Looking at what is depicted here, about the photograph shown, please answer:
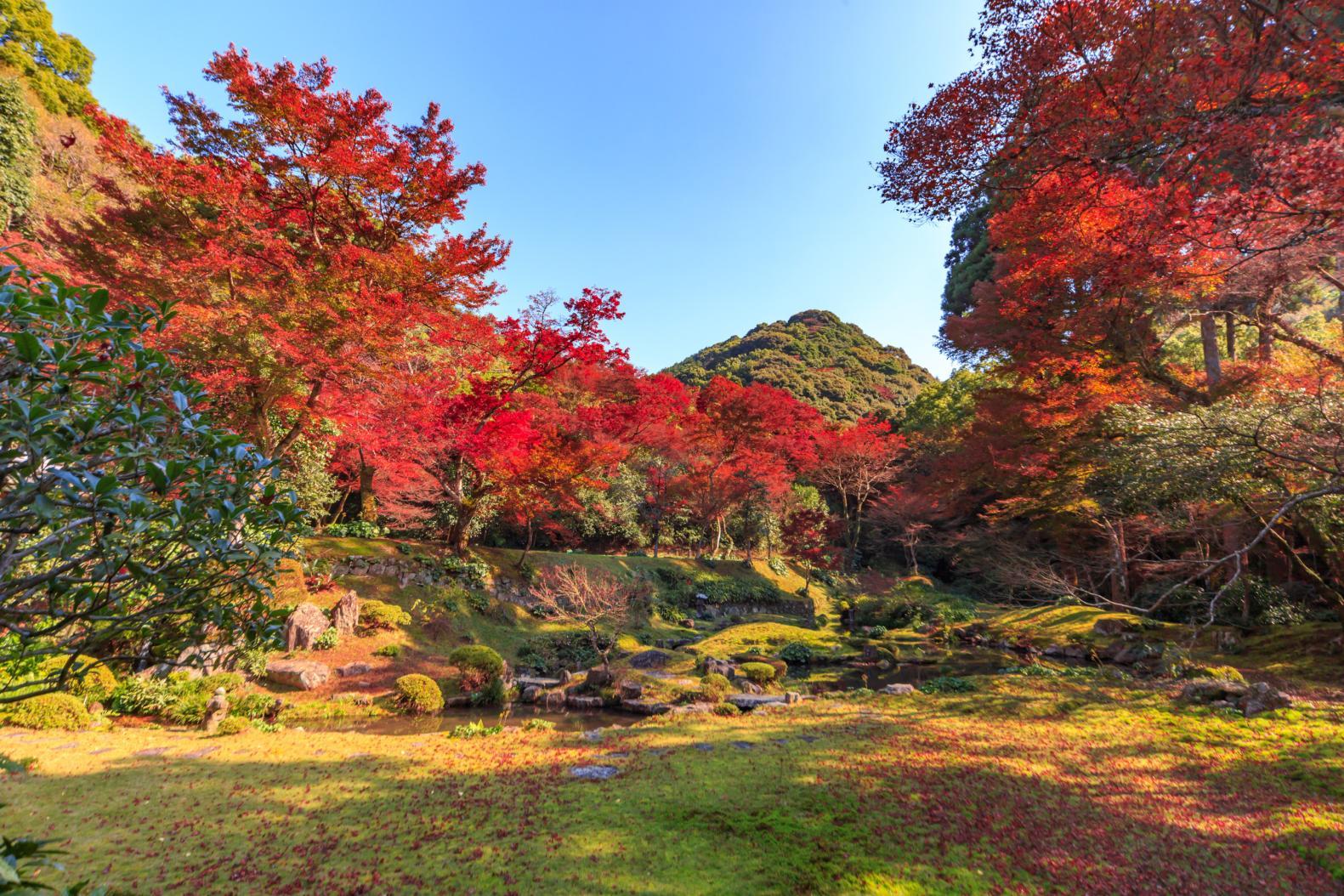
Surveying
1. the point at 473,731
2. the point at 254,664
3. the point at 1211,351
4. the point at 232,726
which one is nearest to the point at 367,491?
the point at 254,664

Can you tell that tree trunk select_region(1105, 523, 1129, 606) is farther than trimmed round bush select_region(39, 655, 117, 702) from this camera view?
Yes

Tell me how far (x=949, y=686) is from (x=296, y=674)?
1225cm

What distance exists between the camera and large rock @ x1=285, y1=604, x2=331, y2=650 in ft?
34.9

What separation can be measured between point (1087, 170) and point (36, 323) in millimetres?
7961

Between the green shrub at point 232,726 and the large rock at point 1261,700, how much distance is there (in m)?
13.9

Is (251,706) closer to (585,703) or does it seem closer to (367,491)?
(585,703)

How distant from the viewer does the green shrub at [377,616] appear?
11953mm

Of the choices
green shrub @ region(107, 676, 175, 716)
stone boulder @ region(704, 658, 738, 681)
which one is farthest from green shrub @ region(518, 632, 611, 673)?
green shrub @ region(107, 676, 175, 716)

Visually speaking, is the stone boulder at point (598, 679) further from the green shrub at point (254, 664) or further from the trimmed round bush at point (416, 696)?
the green shrub at point (254, 664)

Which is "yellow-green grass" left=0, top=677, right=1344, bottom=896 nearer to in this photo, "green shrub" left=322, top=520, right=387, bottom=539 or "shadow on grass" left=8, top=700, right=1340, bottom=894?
"shadow on grass" left=8, top=700, right=1340, bottom=894

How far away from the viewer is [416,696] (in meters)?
9.20

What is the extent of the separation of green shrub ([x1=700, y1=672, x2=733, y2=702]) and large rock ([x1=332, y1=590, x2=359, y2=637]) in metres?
7.69

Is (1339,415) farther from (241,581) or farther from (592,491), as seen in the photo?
(592,491)

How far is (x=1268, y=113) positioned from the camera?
171 inches
